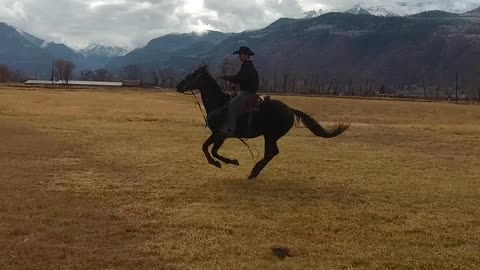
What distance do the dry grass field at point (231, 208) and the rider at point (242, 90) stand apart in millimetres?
1716

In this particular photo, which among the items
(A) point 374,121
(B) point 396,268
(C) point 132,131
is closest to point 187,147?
(C) point 132,131

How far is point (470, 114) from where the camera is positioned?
59688 millimetres

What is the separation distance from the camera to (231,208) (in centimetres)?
1195

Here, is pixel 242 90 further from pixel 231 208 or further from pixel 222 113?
pixel 231 208

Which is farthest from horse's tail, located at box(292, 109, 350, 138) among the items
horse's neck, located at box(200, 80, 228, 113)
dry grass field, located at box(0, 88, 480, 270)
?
horse's neck, located at box(200, 80, 228, 113)

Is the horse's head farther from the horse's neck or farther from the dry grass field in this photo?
the dry grass field

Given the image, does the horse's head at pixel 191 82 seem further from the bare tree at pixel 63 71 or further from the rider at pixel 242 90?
the bare tree at pixel 63 71

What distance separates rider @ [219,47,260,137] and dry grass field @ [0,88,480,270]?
5.63ft

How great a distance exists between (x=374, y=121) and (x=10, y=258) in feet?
151

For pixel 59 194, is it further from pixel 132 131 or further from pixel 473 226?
pixel 132 131

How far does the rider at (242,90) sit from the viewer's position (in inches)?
543

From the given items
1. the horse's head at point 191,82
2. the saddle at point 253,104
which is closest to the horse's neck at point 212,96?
the horse's head at point 191,82

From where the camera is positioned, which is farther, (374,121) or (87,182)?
(374,121)

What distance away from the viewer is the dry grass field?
28.5ft
